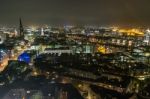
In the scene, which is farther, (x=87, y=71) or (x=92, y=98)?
(x=87, y=71)

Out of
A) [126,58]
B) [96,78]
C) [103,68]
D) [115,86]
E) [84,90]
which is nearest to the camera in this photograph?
[84,90]

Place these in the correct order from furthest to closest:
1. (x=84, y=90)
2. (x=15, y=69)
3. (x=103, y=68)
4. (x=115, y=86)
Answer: (x=103, y=68), (x=15, y=69), (x=115, y=86), (x=84, y=90)

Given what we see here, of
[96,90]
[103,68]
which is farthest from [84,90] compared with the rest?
[103,68]

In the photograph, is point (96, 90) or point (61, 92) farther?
point (96, 90)

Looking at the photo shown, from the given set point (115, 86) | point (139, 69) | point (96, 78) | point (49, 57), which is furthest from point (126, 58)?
point (115, 86)

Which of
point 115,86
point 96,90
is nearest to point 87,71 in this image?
point 115,86

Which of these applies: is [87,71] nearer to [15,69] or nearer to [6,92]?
[15,69]

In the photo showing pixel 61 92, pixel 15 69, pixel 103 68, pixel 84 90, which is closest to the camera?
pixel 61 92

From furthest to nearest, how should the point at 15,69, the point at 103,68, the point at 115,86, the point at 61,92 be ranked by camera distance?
the point at 103,68 → the point at 15,69 → the point at 115,86 → the point at 61,92

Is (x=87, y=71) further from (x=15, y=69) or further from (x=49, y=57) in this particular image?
(x=49, y=57)
